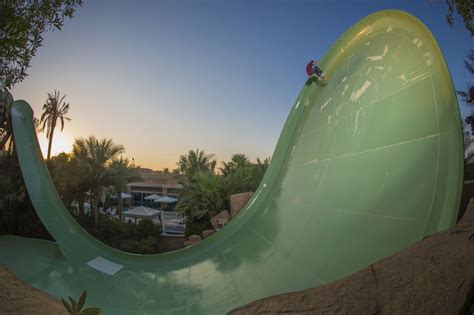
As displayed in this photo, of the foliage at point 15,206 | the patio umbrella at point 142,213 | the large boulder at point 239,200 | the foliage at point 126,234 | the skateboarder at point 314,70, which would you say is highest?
the skateboarder at point 314,70

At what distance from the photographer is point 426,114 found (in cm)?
298

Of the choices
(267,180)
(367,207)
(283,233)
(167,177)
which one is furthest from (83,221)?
(167,177)

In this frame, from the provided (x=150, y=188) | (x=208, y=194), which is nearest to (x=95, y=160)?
(x=208, y=194)

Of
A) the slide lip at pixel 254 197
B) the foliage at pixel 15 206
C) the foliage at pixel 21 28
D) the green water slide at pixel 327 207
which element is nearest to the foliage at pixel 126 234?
the slide lip at pixel 254 197

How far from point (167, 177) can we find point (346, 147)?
47.7 meters

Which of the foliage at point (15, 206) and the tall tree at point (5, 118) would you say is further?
the foliage at point (15, 206)

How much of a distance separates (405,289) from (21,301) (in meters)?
2.43

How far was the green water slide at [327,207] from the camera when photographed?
9.06ft

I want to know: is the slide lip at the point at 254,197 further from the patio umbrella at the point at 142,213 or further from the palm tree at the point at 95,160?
the patio umbrella at the point at 142,213

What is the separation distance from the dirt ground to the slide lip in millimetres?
2748

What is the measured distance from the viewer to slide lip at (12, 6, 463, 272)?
4.98 meters

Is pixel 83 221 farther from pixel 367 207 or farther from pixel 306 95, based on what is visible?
pixel 367 207

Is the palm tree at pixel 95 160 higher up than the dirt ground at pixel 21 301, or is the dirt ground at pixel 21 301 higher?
the palm tree at pixel 95 160

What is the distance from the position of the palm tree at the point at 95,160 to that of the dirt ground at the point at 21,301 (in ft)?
70.3
